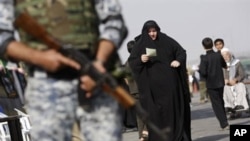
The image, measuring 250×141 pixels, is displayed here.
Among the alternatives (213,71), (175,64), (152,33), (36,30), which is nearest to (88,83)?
(36,30)

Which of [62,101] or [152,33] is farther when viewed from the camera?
[152,33]

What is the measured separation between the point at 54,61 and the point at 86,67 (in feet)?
0.47

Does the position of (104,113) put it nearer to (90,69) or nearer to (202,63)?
(90,69)

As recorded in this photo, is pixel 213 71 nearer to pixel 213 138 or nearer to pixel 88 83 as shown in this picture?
pixel 213 138

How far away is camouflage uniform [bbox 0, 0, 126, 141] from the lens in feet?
11.0

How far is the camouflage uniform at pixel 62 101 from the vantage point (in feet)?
11.0

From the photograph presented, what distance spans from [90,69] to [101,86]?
0.27ft

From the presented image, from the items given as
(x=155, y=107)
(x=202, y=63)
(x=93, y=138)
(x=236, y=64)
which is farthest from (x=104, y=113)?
(x=236, y=64)

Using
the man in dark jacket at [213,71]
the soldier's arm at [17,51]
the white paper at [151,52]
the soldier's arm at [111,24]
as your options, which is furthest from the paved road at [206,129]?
the soldier's arm at [17,51]

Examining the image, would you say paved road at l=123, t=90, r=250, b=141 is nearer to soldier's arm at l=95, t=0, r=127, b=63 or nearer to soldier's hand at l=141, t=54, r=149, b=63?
soldier's hand at l=141, t=54, r=149, b=63

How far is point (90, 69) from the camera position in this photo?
3195 millimetres

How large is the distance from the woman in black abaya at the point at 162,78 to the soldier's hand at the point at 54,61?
251 inches

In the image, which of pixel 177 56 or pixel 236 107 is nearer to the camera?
pixel 177 56

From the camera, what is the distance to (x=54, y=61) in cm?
325
